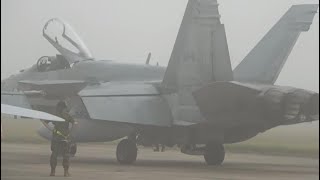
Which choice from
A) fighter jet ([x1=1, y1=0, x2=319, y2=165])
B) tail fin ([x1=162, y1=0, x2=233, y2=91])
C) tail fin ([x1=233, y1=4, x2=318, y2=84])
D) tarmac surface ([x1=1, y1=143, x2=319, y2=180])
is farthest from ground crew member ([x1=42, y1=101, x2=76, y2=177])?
tail fin ([x1=233, y1=4, x2=318, y2=84])

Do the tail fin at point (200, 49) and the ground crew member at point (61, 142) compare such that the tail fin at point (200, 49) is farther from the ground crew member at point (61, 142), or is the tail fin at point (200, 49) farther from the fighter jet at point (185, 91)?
the ground crew member at point (61, 142)

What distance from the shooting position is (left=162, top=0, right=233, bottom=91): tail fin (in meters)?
21.9

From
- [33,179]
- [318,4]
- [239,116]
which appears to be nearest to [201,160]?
[239,116]

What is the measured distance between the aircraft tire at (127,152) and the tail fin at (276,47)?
12.5 ft

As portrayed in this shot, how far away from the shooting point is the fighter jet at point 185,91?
21344 mm

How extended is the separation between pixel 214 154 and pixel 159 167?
2487 mm

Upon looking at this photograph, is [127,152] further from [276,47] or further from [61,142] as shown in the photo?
[61,142]

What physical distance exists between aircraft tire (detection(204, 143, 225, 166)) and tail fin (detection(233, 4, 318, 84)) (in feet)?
7.23

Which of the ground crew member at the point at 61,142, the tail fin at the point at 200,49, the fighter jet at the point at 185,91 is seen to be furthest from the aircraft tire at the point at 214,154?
the ground crew member at the point at 61,142

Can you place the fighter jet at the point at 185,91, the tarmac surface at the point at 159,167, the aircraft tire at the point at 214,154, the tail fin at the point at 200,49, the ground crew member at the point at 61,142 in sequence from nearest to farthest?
the ground crew member at the point at 61,142
the tarmac surface at the point at 159,167
the fighter jet at the point at 185,91
the tail fin at the point at 200,49
the aircraft tire at the point at 214,154

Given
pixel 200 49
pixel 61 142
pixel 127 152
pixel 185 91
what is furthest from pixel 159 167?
pixel 61 142

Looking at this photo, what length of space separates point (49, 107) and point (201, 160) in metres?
5.37

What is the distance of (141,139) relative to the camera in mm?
24016

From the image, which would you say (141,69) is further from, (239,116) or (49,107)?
(239,116)
